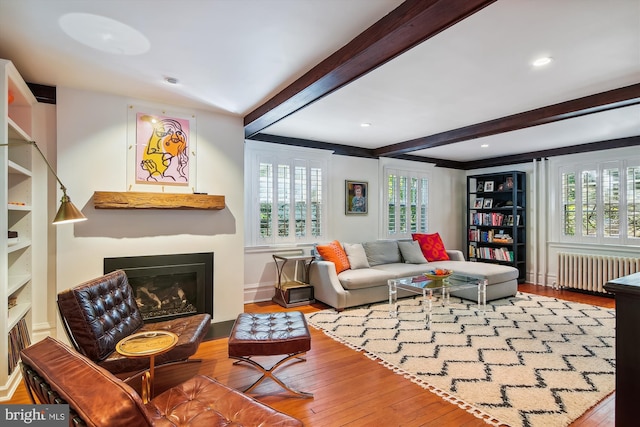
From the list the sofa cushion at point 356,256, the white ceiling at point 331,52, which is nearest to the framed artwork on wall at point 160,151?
the white ceiling at point 331,52

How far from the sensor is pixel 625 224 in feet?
16.8

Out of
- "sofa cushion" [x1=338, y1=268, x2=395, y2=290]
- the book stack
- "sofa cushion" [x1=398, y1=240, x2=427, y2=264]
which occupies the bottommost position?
"sofa cushion" [x1=338, y1=268, x2=395, y2=290]

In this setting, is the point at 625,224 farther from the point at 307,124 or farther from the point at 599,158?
the point at 307,124

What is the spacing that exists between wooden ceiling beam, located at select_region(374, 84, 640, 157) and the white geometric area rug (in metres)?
2.30

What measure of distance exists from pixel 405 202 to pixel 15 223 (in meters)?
5.64

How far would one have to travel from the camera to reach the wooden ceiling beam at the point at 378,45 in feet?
5.63

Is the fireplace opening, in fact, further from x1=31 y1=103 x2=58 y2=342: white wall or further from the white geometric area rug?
the white geometric area rug

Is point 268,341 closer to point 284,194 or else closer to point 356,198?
point 284,194

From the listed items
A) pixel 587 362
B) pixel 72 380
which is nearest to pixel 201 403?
pixel 72 380

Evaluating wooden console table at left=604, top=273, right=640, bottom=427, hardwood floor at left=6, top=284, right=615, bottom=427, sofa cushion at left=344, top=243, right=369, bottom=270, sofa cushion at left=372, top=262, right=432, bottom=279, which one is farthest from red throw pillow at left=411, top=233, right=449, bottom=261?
wooden console table at left=604, top=273, right=640, bottom=427

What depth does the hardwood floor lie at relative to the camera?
2.05 metres

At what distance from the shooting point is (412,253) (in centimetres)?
560

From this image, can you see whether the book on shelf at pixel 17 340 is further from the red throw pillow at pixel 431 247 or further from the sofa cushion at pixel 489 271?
the red throw pillow at pixel 431 247

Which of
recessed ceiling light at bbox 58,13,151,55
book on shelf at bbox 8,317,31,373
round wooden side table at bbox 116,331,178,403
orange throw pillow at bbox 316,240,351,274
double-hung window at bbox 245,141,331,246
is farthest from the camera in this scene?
double-hung window at bbox 245,141,331,246
